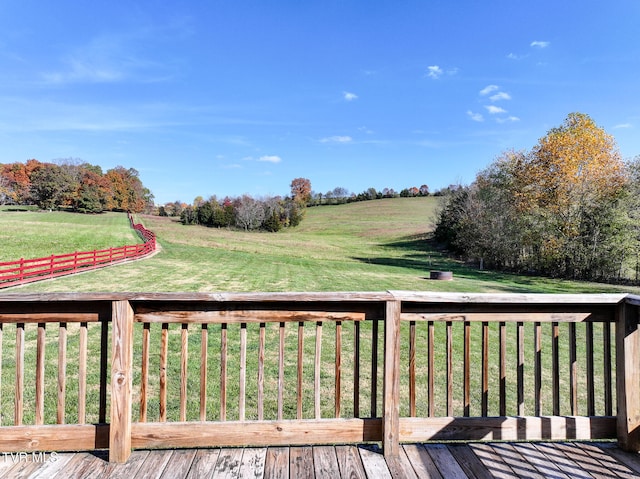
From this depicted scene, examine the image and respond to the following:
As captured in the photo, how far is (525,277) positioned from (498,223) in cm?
560

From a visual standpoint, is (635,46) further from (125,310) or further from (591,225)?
(125,310)

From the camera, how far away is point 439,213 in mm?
43000

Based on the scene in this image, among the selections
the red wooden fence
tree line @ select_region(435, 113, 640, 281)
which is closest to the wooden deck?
the red wooden fence

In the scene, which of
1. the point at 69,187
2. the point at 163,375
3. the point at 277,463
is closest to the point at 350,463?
the point at 277,463

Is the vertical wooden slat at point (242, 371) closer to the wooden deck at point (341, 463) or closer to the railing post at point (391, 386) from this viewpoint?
the wooden deck at point (341, 463)

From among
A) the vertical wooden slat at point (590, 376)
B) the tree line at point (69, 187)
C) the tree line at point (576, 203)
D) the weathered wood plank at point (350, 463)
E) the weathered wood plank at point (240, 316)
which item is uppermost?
the tree line at point (69, 187)

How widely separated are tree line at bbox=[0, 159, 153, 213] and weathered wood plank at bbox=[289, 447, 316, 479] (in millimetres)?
69524

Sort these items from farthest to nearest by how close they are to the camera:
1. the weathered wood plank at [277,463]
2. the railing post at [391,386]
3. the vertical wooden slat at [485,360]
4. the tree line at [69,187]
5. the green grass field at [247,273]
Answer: the tree line at [69,187] → the green grass field at [247,273] → the vertical wooden slat at [485,360] → the railing post at [391,386] → the weathered wood plank at [277,463]

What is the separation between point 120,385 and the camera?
2.11 metres

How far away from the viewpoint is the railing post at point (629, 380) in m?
2.31

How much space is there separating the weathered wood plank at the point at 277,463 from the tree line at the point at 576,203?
22.5 meters

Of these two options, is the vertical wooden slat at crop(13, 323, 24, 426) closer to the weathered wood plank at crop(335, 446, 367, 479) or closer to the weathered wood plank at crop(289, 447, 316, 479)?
the weathered wood plank at crop(289, 447, 316, 479)

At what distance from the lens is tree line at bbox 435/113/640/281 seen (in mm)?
18562

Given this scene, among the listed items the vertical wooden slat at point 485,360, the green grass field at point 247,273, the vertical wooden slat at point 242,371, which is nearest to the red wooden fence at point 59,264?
the green grass field at point 247,273
